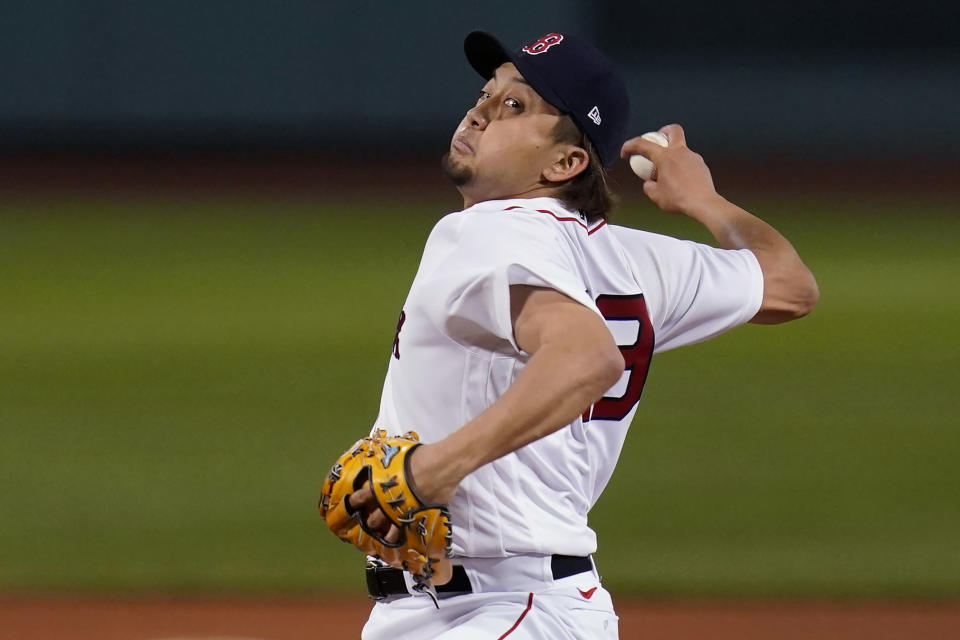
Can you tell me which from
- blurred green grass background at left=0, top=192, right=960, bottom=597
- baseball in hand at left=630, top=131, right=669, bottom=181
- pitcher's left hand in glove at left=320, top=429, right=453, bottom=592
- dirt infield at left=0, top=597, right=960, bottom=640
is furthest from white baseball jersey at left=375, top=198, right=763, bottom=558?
blurred green grass background at left=0, top=192, right=960, bottom=597

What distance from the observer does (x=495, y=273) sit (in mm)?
1889

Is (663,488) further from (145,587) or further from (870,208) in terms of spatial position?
(870,208)

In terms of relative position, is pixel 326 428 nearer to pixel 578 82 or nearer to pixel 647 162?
pixel 647 162

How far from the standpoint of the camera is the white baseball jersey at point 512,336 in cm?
194

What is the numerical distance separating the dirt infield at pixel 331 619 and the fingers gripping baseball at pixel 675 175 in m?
2.18

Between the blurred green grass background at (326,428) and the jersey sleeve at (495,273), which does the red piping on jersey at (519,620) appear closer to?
the jersey sleeve at (495,273)

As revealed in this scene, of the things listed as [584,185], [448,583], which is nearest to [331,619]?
[448,583]

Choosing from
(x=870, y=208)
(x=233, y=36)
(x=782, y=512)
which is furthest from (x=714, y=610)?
(x=233, y=36)

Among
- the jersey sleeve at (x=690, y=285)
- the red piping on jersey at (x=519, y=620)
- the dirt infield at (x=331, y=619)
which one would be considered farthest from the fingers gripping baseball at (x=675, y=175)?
the dirt infield at (x=331, y=619)

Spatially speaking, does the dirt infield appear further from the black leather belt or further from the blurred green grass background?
the black leather belt

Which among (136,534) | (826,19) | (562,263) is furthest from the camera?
(826,19)

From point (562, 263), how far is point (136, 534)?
4136 millimetres

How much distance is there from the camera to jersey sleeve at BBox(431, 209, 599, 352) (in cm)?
188

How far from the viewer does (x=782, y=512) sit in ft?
19.4
